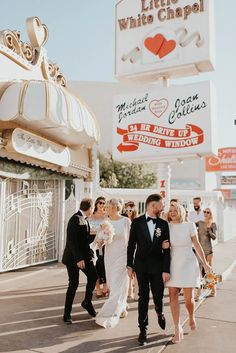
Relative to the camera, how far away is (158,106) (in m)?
11.9

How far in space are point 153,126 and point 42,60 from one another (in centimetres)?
410

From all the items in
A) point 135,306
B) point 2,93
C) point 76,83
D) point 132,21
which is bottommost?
point 135,306

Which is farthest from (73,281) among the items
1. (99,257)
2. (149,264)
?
(99,257)

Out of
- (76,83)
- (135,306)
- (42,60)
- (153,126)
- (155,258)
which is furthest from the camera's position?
(76,83)

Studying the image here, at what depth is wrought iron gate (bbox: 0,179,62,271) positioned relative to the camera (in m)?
8.80

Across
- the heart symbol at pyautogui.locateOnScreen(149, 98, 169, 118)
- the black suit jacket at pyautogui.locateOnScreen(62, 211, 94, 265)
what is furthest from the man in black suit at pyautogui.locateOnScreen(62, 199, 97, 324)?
the heart symbol at pyautogui.locateOnScreen(149, 98, 169, 118)

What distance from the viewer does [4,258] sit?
8719 millimetres

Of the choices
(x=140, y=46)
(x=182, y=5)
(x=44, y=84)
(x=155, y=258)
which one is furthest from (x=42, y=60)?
(x=155, y=258)

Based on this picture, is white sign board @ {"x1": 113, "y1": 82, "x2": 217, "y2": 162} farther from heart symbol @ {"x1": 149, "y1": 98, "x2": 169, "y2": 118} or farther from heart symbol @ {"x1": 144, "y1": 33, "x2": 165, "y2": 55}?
heart symbol @ {"x1": 144, "y1": 33, "x2": 165, "y2": 55}

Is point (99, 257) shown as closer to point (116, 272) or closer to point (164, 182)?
point (116, 272)

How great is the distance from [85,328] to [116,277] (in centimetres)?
80

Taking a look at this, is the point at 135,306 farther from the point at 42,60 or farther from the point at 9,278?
the point at 42,60

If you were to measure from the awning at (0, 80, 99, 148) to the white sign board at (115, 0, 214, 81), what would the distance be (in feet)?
13.9

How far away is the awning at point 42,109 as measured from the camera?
772 cm
